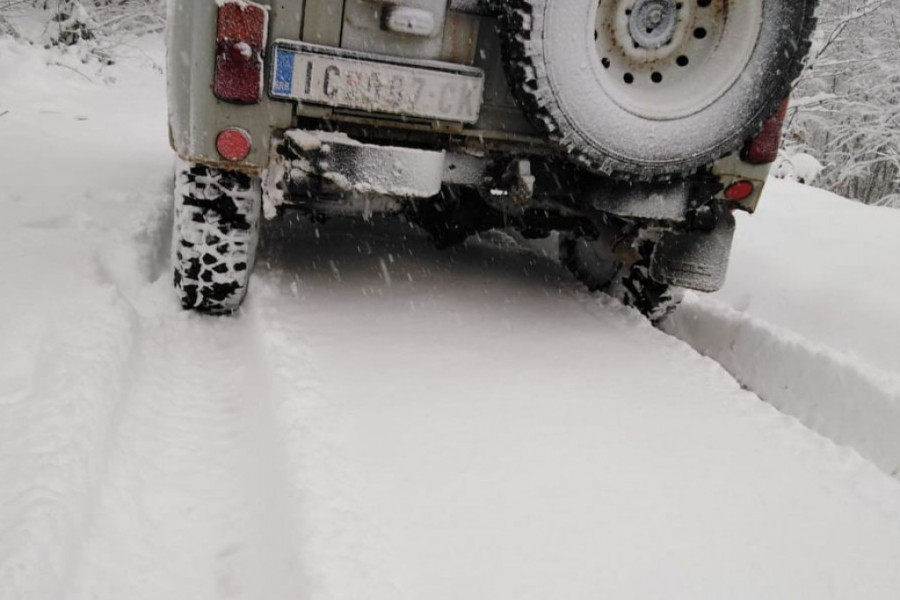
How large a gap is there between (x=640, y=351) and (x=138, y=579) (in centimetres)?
209

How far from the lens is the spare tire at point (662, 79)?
2.35 metres

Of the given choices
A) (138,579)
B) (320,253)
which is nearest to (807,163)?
(320,253)

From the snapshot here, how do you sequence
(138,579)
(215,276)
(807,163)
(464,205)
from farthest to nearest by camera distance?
(807,163), (464,205), (215,276), (138,579)

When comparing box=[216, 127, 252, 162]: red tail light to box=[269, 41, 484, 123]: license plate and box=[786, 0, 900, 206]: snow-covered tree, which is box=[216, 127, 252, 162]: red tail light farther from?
box=[786, 0, 900, 206]: snow-covered tree

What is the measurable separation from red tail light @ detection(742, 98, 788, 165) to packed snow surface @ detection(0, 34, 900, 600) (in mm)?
842

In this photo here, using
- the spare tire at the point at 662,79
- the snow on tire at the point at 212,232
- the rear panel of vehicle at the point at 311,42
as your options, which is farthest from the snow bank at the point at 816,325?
the snow on tire at the point at 212,232

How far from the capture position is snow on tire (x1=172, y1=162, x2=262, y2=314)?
277 centimetres

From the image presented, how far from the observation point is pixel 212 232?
2.81 metres

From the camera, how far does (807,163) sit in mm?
9539

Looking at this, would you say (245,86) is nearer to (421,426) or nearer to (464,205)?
(464,205)

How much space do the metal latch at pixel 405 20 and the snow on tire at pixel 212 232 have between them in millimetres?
847

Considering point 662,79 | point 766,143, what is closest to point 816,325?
point 766,143

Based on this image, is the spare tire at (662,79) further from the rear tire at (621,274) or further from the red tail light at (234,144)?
the red tail light at (234,144)

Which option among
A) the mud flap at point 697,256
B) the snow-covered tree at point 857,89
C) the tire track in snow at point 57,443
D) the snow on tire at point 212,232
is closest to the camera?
the tire track in snow at point 57,443
